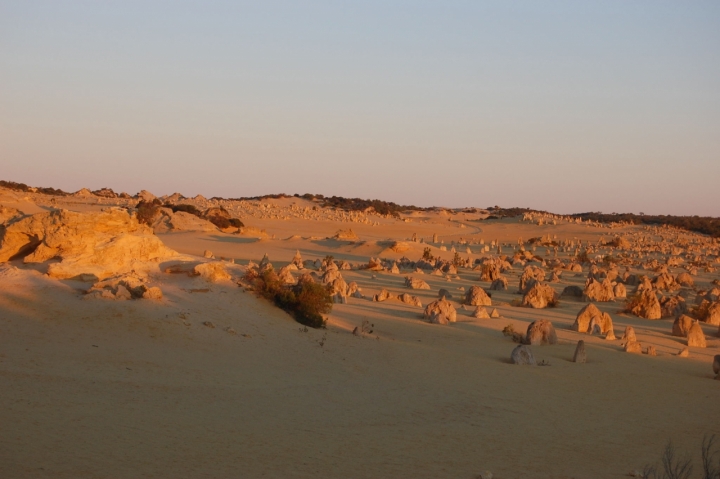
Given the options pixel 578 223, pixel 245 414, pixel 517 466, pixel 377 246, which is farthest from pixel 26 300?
pixel 578 223

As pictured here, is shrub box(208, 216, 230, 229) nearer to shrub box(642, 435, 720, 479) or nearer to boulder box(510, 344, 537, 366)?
boulder box(510, 344, 537, 366)

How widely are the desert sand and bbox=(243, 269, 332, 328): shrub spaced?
346 millimetres

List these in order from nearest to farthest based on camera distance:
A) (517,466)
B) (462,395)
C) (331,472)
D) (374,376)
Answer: (331,472) < (517,466) < (462,395) < (374,376)

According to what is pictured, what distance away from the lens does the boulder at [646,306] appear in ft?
63.7

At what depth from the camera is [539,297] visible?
20406 mm

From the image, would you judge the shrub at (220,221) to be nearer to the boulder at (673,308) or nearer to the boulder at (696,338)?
the boulder at (673,308)

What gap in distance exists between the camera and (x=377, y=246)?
35281 mm

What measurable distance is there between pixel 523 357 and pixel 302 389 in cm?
472

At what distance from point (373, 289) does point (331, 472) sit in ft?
50.4

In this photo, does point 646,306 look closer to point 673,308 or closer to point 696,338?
point 673,308

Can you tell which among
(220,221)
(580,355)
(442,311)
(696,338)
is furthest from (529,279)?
(220,221)

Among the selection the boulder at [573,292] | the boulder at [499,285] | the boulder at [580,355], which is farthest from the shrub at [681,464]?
the boulder at [499,285]

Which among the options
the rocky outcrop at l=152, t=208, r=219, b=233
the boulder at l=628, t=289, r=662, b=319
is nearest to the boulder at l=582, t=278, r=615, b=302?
the boulder at l=628, t=289, r=662, b=319

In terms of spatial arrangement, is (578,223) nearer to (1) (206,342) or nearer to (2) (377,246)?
(2) (377,246)
